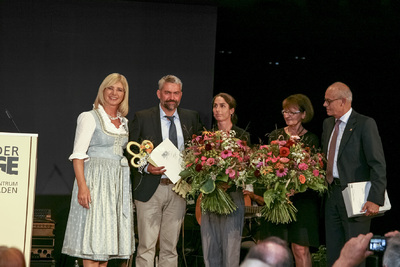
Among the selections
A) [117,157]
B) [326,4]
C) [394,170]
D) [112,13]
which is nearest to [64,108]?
[112,13]

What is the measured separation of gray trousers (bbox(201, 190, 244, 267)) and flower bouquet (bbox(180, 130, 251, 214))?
9 cm

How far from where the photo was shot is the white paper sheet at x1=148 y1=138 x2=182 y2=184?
16.9ft

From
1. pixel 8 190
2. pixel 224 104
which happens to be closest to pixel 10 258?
pixel 8 190

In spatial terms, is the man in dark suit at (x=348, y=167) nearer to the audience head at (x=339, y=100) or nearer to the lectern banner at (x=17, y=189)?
the audience head at (x=339, y=100)

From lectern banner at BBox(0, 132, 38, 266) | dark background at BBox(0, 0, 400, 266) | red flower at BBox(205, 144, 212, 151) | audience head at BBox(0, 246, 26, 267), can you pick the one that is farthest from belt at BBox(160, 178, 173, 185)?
audience head at BBox(0, 246, 26, 267)

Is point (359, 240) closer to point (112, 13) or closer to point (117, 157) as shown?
point (117, 157)

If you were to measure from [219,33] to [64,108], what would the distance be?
2.66 m

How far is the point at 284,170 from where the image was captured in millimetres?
4941

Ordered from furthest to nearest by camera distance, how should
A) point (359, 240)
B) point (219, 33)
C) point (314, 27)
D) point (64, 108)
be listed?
point (219, 33)
point (314, 27)
point (64, 108)
point (359, 240)

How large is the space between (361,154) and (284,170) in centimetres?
74

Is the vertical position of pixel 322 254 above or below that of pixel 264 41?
Result: below

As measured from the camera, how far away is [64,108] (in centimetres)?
681

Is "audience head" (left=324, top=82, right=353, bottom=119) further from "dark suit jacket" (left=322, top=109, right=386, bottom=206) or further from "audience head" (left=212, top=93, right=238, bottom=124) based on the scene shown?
"audience head" (left=212, top=93, right=238, bottom=124)

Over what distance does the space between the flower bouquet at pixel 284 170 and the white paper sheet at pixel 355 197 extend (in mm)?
207
